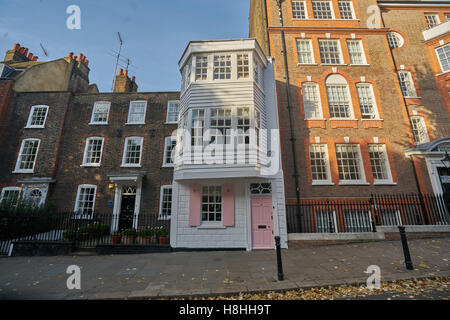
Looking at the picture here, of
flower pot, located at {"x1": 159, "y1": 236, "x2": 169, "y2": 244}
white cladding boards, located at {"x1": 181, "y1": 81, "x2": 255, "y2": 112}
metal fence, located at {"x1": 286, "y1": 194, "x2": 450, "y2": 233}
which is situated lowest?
flower pot, located at {"x1": 159, "y1": 236, "x2": 169, "y2": 244}

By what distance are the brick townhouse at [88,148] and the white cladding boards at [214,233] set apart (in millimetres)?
4295

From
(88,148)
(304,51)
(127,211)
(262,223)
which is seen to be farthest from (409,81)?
(88,148)

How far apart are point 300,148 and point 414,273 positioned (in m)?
7.84

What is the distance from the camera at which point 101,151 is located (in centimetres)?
1488

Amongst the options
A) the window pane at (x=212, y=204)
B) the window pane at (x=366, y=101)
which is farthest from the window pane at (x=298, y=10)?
the window pane at (x=212, y=204)

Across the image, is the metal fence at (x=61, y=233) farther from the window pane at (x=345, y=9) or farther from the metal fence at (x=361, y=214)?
the window pane at (x=345, y=9)

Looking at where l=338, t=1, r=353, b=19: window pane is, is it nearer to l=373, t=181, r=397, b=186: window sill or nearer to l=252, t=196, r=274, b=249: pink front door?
l=373, t=181, r=397, b=186: window sill

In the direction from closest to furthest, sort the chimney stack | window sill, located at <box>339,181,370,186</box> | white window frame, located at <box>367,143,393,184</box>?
1. window sill, located at <box>339,181,370,186</box>
2. white window frame, located at <box>367,143,393,184</box>
3. the chimney stack

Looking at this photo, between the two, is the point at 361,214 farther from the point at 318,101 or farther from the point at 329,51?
the point at 329,51

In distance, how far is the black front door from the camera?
44.0 ft

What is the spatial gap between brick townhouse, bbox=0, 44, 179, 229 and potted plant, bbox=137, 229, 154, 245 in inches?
130

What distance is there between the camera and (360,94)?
43.6ft

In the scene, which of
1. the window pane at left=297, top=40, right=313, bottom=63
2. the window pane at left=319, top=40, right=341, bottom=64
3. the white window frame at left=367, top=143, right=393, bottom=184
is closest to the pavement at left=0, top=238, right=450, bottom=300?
the white window frame at left=367, top=143, right=393, bottom=184
